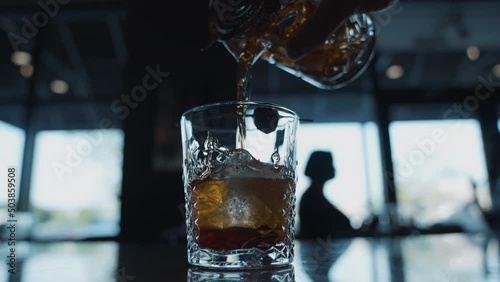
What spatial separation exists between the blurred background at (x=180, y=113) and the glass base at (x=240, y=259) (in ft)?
4.83

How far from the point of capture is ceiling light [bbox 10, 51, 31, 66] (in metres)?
2.13

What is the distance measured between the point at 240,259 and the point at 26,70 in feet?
7.01

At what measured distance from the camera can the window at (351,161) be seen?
2.21m

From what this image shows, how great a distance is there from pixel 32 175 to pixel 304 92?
154cm

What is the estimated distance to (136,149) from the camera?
6.61 ft

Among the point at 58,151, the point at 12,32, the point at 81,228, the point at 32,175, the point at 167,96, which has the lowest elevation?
the point at 81,228

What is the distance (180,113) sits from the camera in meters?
2.05

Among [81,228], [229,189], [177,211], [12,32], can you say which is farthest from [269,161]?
[12,32]

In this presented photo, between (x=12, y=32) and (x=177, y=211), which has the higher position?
(x=12, y=32)

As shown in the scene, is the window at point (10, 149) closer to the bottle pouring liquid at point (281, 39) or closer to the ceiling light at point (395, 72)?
the bottle pouring liquid at point (281, 39)

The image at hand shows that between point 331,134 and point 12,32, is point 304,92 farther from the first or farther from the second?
point 12,32
